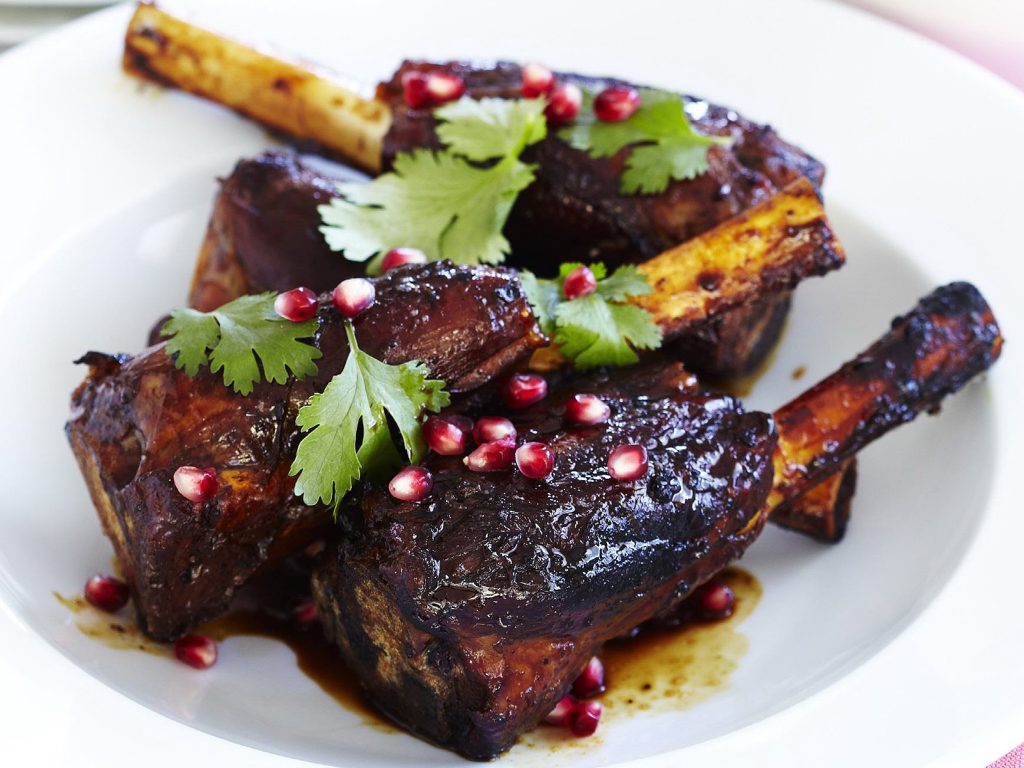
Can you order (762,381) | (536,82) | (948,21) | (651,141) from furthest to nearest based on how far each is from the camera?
1. (948,21)
2. (762,381)
3. (536,82)
4. (651,141)

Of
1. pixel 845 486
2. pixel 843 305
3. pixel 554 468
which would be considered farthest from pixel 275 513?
pixel 843 305

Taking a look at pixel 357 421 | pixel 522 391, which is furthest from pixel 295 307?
pixel 522 391

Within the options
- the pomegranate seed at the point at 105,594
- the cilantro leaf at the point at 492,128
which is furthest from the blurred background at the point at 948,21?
the pomegranate seed at the point at 105,594

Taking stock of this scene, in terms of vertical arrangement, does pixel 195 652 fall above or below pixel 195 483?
below

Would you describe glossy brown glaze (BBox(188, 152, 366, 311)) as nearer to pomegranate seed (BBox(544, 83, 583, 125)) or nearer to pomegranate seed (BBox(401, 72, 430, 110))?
pomegranate seed (BBox(401, 72, 430, 110))

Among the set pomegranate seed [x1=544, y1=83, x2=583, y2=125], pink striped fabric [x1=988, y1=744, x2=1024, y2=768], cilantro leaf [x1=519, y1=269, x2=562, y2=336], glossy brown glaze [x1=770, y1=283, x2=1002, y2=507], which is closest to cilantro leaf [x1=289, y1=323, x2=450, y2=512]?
cilantro leaf [x1=519, y1=269, x2=562, y2=336]

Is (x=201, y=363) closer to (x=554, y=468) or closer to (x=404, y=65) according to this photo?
(x=554, y=468)

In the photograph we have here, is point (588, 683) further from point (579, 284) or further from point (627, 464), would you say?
point (579, 284)
